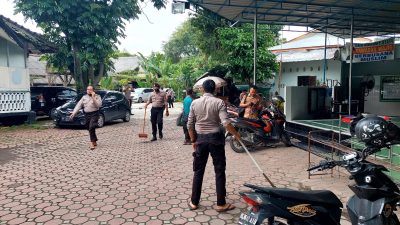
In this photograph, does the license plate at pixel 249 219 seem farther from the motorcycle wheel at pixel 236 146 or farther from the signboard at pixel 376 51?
the signboard at pixel 376 51

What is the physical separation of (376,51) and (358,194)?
32.5 feet

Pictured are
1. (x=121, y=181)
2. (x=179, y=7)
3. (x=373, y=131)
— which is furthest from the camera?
(x=179, y=7)

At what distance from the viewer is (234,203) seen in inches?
176

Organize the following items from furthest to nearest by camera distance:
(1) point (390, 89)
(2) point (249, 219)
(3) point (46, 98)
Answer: (3) point (46, 98), (1) point (390, 89), (2) point (249, 219)

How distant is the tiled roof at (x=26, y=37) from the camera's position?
1295 cm

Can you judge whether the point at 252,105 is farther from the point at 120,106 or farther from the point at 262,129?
the point at 120,106

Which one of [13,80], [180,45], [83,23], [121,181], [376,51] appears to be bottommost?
[121,181]

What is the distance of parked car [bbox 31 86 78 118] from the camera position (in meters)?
15.2

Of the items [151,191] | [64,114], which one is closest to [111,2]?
[64,114]

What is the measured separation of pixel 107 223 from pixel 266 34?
15.3m

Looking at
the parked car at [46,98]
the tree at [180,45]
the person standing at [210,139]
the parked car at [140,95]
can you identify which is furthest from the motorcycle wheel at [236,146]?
the tree at [180,45]

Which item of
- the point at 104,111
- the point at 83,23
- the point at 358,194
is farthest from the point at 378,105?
the point at 83,23

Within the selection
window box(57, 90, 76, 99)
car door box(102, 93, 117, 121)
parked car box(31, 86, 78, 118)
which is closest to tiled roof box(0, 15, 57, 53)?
parked car box(31, 86, 78, 118)

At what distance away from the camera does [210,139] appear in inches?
160
